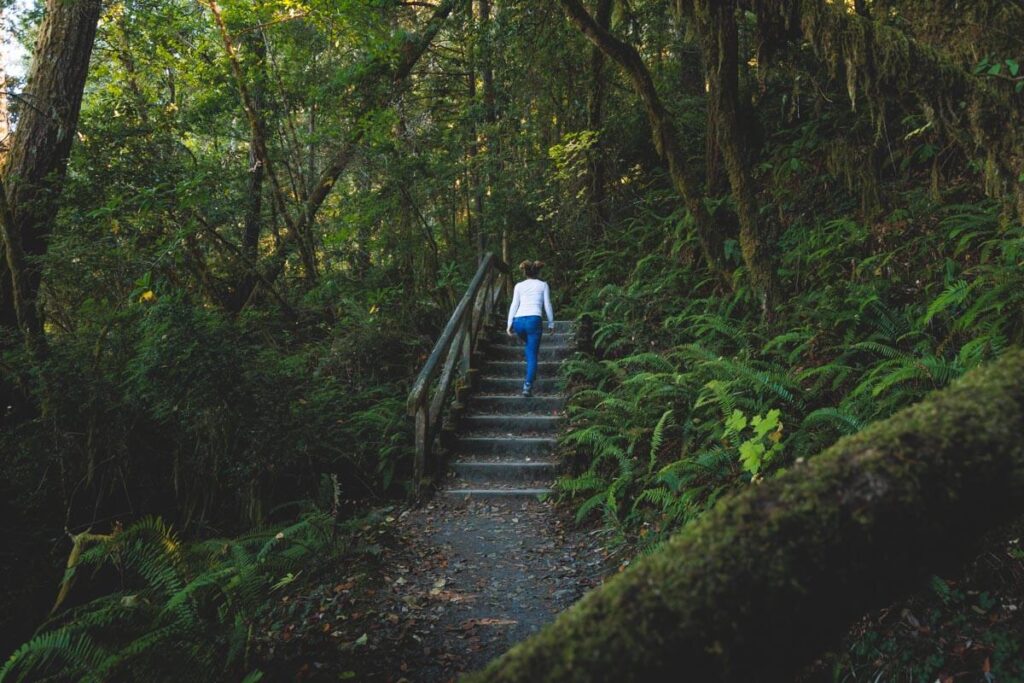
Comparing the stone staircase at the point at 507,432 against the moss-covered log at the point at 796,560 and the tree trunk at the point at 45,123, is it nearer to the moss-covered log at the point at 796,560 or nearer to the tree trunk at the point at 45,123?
the tree trunk at the point at 45,123

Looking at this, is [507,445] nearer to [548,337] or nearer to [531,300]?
[531,300]

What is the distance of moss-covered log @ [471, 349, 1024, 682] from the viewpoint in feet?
3.79

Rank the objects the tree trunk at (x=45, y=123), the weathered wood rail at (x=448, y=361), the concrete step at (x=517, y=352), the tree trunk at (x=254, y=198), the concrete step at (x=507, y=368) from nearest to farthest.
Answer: the weathered wood rail at (x=448, y=361) → the tree trunk at (x=45, y=123) → the concrete step at (x=507, y=368) → the concrete step at (x=517, y=352) → the tree trunk at (x=254, y=198)

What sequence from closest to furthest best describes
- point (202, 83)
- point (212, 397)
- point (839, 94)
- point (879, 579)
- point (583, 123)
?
point (879, 579), point (212, 397), point (839, 94), point (202, 83), point (583, 123)

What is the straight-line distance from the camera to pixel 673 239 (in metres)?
10.4

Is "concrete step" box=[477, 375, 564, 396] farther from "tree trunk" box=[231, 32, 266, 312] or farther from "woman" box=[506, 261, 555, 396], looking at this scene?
"tree trunk" box=[231, 32, 266, 312]

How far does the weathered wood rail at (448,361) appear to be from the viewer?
685 centimetres

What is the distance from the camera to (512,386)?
29.2 feet

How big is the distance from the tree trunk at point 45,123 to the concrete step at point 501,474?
517 centimetres

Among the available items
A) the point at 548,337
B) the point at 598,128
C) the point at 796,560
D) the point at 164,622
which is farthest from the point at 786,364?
the point at 598,128

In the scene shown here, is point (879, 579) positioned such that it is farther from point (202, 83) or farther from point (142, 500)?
point (202, 83)

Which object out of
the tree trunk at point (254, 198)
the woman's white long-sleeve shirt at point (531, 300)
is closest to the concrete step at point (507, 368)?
the woman's white long-sleeve shirt at point (531, 300)

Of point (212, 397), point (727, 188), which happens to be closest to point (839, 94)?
point (727, 188)

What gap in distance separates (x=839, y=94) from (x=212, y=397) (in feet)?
32.6
